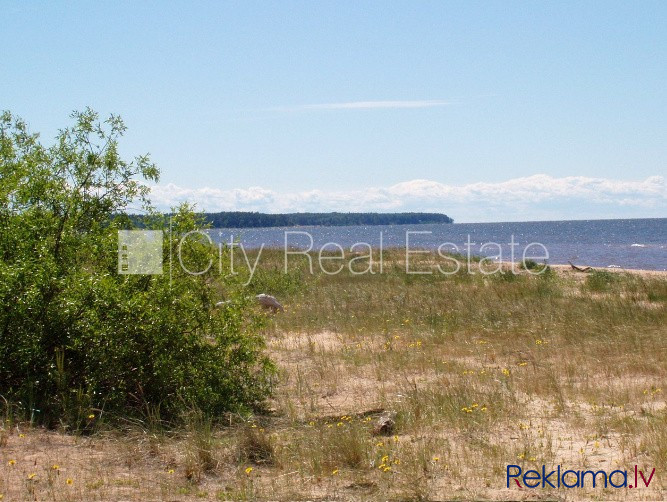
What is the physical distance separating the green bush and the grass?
0.55 meters

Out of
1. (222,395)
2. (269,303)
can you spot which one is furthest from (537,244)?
(222,395)

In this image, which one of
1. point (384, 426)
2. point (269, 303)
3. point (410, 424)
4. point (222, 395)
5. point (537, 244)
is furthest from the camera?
point (537, 244)

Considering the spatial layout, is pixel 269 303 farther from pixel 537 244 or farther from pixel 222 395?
pixel 537 244

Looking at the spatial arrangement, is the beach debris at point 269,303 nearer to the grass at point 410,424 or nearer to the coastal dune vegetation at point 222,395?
Answer: the grass at point 410,424

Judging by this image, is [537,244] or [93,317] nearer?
[93,317]

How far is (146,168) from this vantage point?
329 inches

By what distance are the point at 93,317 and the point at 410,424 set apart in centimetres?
331

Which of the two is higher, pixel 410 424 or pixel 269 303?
pixel 269 303

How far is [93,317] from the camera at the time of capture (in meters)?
6.60

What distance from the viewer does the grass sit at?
5.10 meters

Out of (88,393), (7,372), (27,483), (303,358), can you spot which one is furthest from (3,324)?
(303,358)

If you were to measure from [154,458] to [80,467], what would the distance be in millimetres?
603

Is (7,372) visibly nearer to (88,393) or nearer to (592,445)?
(88,393)

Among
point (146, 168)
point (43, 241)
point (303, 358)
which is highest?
point (146, 168)
